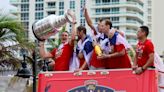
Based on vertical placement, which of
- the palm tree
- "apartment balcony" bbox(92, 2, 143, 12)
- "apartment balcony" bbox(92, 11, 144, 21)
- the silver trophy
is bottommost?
the palm tree

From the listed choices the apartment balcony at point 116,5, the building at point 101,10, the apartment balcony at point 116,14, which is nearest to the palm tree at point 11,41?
the building at point 101,10

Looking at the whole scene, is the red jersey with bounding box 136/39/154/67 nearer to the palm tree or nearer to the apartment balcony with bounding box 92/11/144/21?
the palm tree

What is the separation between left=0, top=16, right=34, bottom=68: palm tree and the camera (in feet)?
55.2

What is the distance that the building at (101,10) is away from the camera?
284ft

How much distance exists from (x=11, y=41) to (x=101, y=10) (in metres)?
72.5

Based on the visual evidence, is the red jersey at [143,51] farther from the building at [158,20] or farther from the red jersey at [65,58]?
the building at [158,20]

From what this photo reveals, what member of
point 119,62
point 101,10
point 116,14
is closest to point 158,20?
point 101,10

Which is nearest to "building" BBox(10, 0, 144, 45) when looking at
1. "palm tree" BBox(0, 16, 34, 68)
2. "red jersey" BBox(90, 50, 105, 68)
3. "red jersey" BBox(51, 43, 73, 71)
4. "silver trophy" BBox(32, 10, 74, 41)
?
"palm tree" BBox(0, 16, 34, 68)

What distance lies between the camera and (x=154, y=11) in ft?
365

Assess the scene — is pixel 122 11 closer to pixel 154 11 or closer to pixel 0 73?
pixel 154 11

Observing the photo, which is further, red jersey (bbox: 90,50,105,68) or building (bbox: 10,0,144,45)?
building (bbox: 10,0,144,45)

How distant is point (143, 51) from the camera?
5.76m

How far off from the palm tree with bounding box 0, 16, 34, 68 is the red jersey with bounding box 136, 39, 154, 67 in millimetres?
11346

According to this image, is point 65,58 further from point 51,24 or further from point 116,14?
point 116,14
